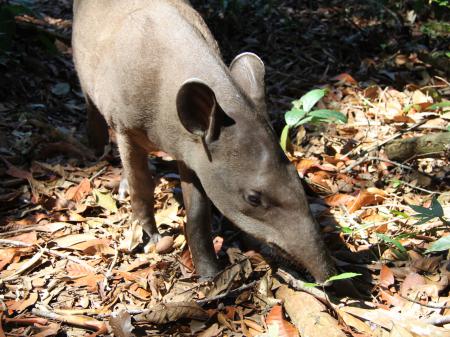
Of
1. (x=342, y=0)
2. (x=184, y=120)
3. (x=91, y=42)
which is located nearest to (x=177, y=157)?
(x=184, y=120)

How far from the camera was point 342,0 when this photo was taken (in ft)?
26.5

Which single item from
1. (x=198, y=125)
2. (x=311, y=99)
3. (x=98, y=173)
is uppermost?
(x=198, y=125)

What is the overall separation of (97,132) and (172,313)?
2598 mm

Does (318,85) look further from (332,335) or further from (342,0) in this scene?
(332,335)

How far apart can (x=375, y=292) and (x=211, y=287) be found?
1.04 meters

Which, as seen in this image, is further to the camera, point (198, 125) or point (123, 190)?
point (123, 190)

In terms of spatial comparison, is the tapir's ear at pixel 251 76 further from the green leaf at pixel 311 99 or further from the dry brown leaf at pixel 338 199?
the dry brown leaf at pixel 338 199

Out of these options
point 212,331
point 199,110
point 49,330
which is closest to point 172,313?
point 212,331

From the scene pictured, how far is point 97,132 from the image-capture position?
5.45m

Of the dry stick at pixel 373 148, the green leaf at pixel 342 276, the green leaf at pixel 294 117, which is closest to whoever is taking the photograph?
the green leaf at pixel 342 276

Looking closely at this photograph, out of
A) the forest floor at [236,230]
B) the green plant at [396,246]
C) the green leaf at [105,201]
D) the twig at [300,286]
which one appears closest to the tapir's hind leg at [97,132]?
the forest floor at [236,230]

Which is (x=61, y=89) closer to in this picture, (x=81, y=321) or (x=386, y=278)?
(x=81, y=321)

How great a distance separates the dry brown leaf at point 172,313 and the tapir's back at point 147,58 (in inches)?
43.6

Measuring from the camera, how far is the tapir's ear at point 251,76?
349 cm
